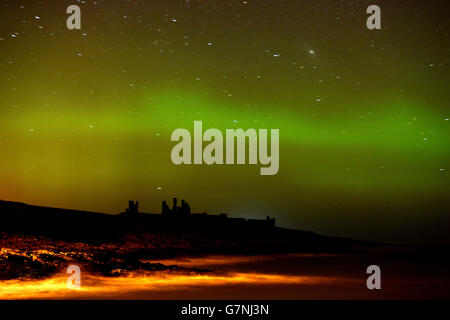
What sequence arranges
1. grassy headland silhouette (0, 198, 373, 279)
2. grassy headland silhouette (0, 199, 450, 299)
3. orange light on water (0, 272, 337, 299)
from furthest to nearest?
grassy headland silhouette (0, 198, 373, 279)
grassy headland silhouette (0, 199, 450, 299)
orange light on water (0, 272, 337, 299)

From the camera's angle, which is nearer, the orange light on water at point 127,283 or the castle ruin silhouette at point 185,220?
the orange light on water at point 127,283

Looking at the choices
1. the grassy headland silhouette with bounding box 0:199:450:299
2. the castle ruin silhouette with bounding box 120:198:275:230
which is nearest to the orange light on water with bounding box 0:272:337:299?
the grassy headland silhouette with bounding box 0:199:450:299

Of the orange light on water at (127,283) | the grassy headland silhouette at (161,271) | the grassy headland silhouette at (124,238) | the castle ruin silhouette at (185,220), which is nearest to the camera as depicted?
the orange light on water at (127,283)

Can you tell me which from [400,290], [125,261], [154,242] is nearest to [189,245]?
[154,242]

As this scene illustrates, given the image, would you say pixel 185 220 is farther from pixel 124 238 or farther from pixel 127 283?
pixel 127 283

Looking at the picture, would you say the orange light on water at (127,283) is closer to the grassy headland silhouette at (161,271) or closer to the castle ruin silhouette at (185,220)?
the grassy headland silhouette at (161,271)

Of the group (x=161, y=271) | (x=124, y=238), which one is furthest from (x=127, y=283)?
(x=124, y=238)

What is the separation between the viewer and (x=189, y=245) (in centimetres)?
3219

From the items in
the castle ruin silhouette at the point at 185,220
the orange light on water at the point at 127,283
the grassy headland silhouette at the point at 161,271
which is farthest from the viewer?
the castle ruin silhouette at the point at 185,220

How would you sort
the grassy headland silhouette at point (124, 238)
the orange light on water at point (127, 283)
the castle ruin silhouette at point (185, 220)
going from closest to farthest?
the orange light on water at point (127, 283) < the grassy headland silhouette at point (124, 238) < the castle ruin silhouette at point (185, 220)

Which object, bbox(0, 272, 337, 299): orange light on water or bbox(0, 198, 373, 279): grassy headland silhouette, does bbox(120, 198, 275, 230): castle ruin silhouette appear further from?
bbox(0, 272, 337, 299): orange light on water

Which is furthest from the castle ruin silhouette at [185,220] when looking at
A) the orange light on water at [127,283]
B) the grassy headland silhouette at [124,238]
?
the orange light on water at [127,283]
